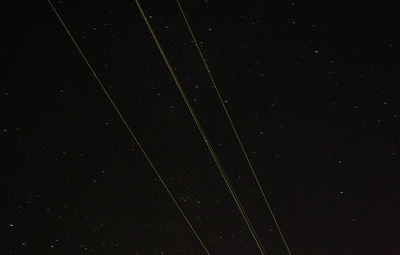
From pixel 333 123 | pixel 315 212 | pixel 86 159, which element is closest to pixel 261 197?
pixel 315 212

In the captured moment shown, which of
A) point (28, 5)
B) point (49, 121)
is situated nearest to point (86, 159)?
point (49, 121)

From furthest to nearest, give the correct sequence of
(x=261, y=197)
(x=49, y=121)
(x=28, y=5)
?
(x=261, y=197) → (x=49, y=121) → (x=28, y=5)

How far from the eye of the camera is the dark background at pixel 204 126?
1.09m

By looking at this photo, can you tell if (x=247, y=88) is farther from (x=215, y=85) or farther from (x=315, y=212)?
(x=315, y=212)

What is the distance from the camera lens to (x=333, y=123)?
3.95 feet

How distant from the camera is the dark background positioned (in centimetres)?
109

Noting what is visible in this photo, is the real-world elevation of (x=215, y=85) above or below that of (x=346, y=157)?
above

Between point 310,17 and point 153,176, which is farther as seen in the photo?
point 153,176

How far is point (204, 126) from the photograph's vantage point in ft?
3.98

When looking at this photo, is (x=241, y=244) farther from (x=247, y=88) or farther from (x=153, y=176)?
(x=247, y=88)

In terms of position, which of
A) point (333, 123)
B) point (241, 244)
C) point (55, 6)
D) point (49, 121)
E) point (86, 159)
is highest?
point (55, 6)

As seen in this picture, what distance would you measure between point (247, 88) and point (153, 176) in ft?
0.96

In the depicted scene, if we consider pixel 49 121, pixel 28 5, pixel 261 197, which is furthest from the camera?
pixel 261 197

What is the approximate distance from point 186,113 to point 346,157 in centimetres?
35
